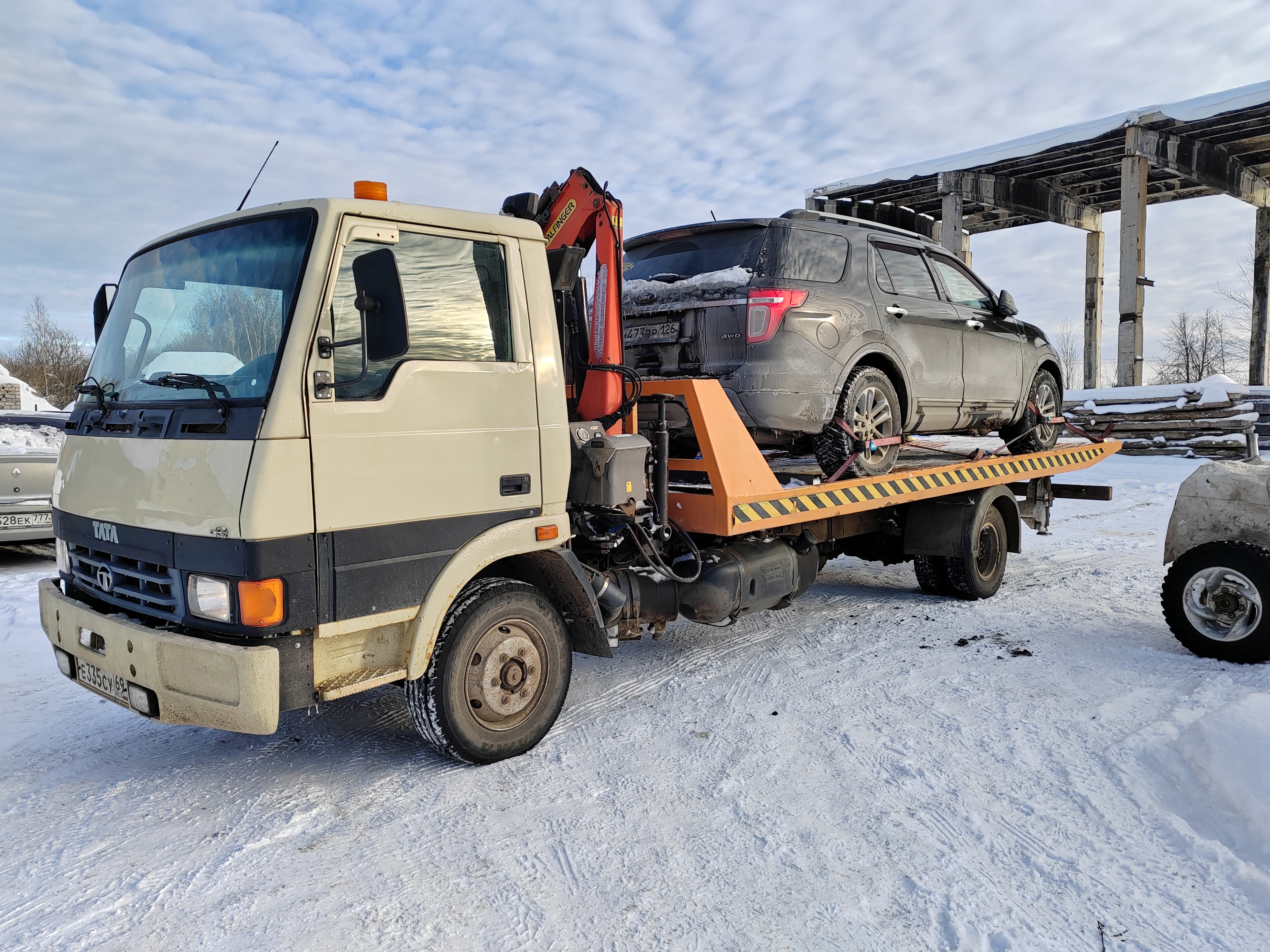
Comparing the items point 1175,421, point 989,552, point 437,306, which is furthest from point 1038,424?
point 1175,421

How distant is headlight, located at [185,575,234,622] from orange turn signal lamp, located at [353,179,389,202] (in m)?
1.50

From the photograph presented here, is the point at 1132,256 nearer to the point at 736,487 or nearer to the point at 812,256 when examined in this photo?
the point at 812,256

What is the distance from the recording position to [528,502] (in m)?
3.60

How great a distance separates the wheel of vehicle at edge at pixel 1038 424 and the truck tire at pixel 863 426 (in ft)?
8.28

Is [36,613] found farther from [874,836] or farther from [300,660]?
[874,836]

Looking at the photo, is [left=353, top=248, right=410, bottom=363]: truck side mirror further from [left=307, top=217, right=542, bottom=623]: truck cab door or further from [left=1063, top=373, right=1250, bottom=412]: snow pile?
[left=1063, top=373, right=1250, bottom=412]: snow pile

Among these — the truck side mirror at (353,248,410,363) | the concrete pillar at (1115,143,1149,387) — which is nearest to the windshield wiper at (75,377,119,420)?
the truck side mirror at (353,248,410,363)

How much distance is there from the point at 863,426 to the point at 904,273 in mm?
1321

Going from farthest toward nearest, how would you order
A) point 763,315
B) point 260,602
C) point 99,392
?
point 763,315 → point 99,392 → point 260,602

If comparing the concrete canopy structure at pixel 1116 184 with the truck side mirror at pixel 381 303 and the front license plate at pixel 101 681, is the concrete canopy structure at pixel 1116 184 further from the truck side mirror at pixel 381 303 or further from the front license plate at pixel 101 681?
the front license plate at pixel 101 681

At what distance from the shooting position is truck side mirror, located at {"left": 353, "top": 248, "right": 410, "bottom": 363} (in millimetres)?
2857

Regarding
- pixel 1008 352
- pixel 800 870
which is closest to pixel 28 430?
pixel 800 870

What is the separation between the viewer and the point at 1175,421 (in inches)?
626

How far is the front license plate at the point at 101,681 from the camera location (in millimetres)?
3166
